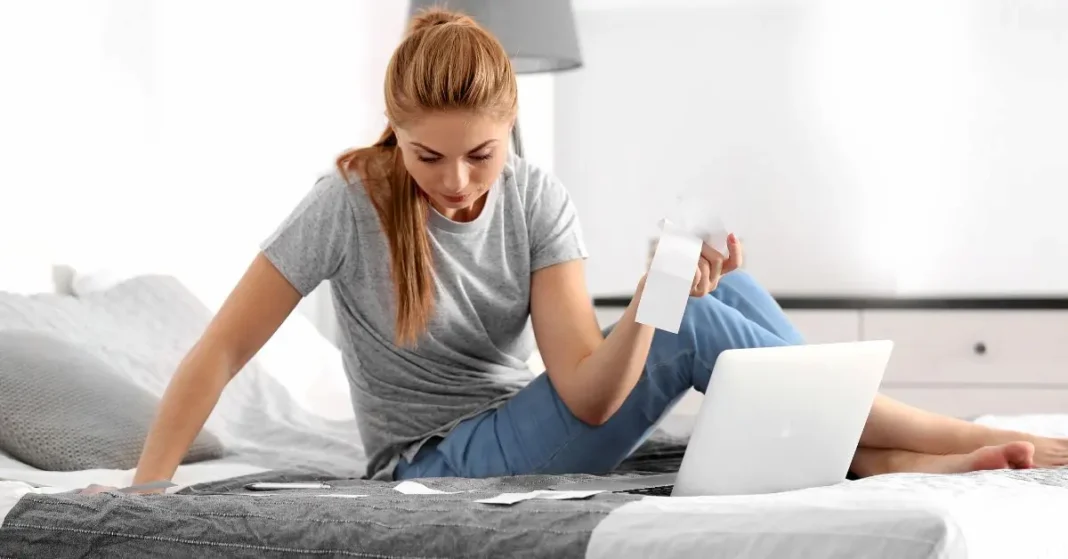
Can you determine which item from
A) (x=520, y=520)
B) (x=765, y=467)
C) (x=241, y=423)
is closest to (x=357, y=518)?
(x=520, y=520)

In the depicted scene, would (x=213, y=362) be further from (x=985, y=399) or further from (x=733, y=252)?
(x=985, y=399)

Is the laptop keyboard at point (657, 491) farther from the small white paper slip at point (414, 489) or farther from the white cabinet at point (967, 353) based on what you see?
the white cabinet at point (967, 353)

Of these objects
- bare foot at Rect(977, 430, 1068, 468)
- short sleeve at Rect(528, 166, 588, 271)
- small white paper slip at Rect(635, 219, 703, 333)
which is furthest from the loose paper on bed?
bare foot at Rect(977, 430, 1068, 468)

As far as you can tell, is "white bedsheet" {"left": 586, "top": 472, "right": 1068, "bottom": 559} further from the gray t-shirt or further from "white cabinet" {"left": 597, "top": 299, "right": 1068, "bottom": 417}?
"white cabinet" {"left": 597, "top": 299, "right": 1068, "bottom": 417}

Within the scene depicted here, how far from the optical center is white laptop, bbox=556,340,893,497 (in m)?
1.21

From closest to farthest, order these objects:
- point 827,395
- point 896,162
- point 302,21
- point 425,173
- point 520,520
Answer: point 520,520 → point 827,395 → point 425,173 → point 302,21 → point 896,162

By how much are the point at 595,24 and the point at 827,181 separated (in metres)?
0.89

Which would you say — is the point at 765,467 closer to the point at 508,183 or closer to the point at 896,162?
the point at 508,183

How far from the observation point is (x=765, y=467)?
1237 millimetres

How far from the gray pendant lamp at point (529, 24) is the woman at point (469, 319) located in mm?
1068

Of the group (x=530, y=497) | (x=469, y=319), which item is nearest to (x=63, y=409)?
(x=469, y=319)

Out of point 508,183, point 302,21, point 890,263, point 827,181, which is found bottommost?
point 890,263

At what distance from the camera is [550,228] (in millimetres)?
1692

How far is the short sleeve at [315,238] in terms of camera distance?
5.07 feet
